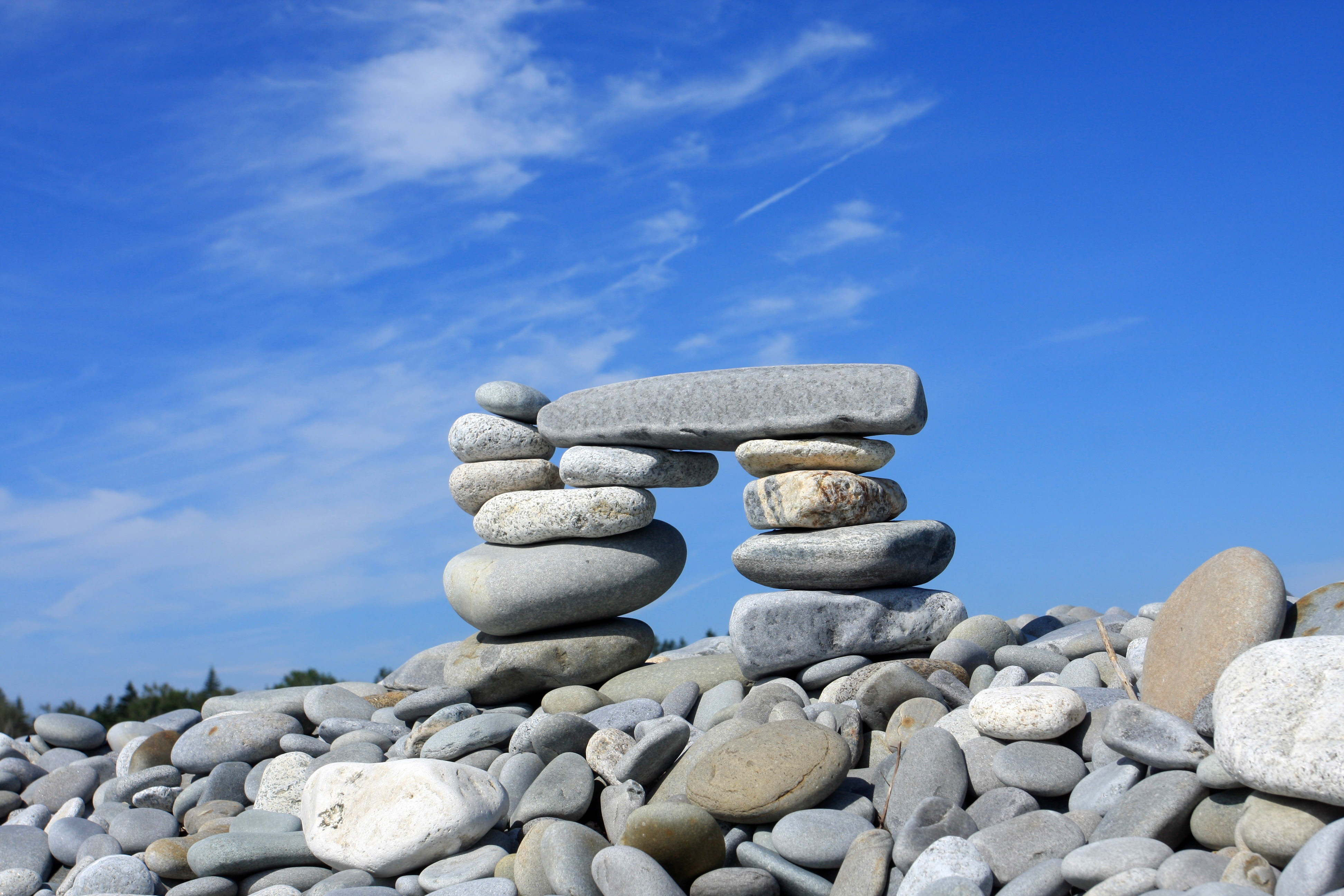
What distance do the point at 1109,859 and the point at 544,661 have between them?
5132 mm

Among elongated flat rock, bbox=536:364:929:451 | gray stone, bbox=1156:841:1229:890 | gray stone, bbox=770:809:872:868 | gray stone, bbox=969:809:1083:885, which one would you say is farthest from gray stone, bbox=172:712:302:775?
gray stone, bbox=1156:841:1229:890

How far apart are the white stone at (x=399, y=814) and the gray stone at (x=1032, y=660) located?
3383mm

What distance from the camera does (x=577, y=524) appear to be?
8.41 metres

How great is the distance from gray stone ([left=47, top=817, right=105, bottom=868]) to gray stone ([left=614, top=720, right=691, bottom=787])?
12.4 ft

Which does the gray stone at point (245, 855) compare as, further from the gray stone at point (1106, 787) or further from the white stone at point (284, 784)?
the gray stone at point (1106, 787)

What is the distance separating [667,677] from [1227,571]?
A: 4126mm

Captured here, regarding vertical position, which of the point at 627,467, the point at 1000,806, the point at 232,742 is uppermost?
the point at 627,467

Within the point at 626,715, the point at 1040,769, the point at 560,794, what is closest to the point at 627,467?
the point at 626,715

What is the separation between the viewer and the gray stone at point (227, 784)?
289 inches

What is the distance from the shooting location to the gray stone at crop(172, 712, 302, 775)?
7848 millimetres

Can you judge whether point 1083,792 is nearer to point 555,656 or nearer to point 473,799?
point 473,799

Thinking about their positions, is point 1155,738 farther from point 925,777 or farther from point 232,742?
point 232,742

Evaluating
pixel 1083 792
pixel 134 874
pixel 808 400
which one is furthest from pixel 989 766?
pixel 134 874

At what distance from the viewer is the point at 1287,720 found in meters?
3.99
